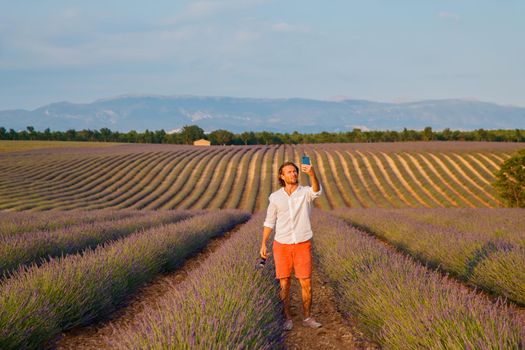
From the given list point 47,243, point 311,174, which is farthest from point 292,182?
point 47,243

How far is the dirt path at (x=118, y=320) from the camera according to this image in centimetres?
415

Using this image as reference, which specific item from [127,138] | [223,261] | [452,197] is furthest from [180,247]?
[127,138]

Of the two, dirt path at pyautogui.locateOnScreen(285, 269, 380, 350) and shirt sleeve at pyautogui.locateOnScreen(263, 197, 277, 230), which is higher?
shirt sleeve at pyautogui.locateOnScreen(263, 197, 277, 230)

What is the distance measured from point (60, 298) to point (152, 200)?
25211mm

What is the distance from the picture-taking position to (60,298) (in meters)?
4.50

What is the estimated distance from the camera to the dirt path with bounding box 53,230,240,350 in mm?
4146

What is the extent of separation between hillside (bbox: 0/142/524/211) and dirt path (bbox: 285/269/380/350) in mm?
20233

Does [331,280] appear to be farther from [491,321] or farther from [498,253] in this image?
[491,321]

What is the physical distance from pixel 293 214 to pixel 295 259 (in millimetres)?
454

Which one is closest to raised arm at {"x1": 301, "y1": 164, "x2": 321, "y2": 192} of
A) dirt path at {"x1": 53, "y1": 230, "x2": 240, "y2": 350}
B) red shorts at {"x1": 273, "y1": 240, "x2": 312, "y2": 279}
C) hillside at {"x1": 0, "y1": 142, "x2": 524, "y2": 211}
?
red shorts at {"x1": 273, "y1": 240, "x2": 312, "y2": 279}

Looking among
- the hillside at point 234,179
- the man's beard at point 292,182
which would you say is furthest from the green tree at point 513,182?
the man's beard at point 292,182

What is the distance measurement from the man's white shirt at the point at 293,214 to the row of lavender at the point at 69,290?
2012 mm

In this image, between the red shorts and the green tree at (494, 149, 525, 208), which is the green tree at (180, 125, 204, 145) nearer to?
the green tree at (494, 149, 525, 208)

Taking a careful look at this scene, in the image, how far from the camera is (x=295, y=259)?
4559 mm
